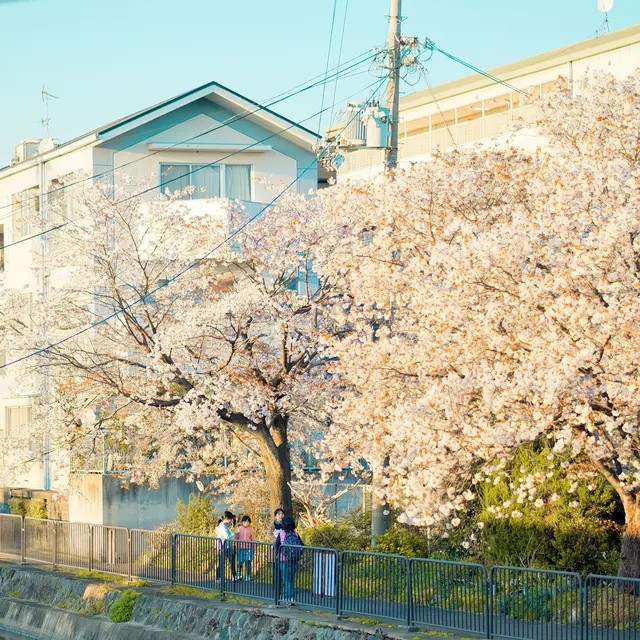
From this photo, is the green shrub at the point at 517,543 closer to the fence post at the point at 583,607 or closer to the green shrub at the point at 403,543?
the green shrub at the point at 403,543

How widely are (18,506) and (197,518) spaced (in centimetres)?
1225

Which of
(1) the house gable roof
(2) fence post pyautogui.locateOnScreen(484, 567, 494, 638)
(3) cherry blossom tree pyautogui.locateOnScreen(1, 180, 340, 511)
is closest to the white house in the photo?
(1) the house gable roof

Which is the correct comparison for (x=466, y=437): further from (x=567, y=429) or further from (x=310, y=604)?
(x=310, y=604)

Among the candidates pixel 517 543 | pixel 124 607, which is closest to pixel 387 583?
pixel 517 543

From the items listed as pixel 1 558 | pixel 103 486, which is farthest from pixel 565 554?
pixel 103 486

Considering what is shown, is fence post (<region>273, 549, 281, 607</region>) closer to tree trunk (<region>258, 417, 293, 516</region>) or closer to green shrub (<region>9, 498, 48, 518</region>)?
tree trunk (<region>258, 417, 293, 516</region>)

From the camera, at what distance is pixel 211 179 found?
37.2 meters

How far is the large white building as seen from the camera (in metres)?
41.0

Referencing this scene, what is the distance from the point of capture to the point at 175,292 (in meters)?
26.5

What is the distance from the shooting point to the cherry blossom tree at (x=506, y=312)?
1587 cm

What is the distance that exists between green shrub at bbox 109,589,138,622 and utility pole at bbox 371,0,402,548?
4.79 m

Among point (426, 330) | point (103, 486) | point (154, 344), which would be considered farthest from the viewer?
point (103, 486)

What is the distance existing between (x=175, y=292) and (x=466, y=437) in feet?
35.8

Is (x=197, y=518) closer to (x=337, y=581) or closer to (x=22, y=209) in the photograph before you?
(x=337, y=581)
